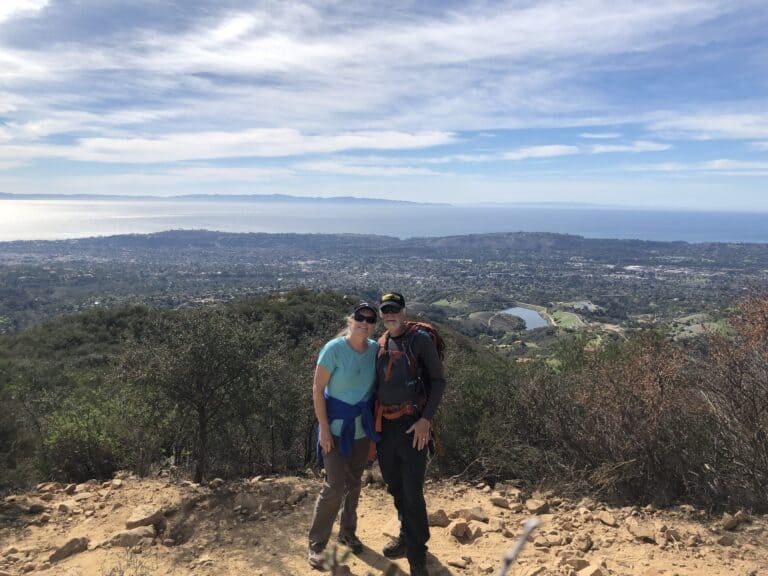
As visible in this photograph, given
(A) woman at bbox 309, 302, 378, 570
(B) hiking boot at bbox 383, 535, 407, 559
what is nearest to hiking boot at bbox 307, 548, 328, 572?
(A) woman at bbox 309, 302, 378, 570

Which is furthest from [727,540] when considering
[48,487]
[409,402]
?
[48,487]

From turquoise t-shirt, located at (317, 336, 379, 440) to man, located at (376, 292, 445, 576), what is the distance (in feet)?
0.31

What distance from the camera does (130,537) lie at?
4352 millimetres

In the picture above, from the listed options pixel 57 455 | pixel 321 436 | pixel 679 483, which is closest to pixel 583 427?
pixel 679 483

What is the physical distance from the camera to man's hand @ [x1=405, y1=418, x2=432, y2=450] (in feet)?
11.6

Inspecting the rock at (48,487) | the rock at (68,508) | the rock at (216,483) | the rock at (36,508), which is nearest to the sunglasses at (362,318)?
the rock at (216,483)

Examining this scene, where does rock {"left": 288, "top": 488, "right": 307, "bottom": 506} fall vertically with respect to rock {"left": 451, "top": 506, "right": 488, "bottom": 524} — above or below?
below

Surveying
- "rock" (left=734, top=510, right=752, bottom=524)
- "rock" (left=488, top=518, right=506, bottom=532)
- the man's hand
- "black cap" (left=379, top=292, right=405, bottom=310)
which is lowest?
"rock" (left=488, top=518, right=506, bottom=532)

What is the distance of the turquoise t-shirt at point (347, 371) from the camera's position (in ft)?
12.2

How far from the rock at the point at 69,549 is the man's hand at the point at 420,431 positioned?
123 inches

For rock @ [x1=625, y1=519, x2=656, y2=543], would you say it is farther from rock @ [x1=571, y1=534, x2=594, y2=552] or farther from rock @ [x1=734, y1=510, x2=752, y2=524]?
rock @ [x1=734, y1=510, x2=752, y2=524]

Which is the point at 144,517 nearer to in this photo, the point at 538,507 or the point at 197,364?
the point at 197,364

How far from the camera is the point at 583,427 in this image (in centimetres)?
572

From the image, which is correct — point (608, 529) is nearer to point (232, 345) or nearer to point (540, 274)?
point (232, 345)
